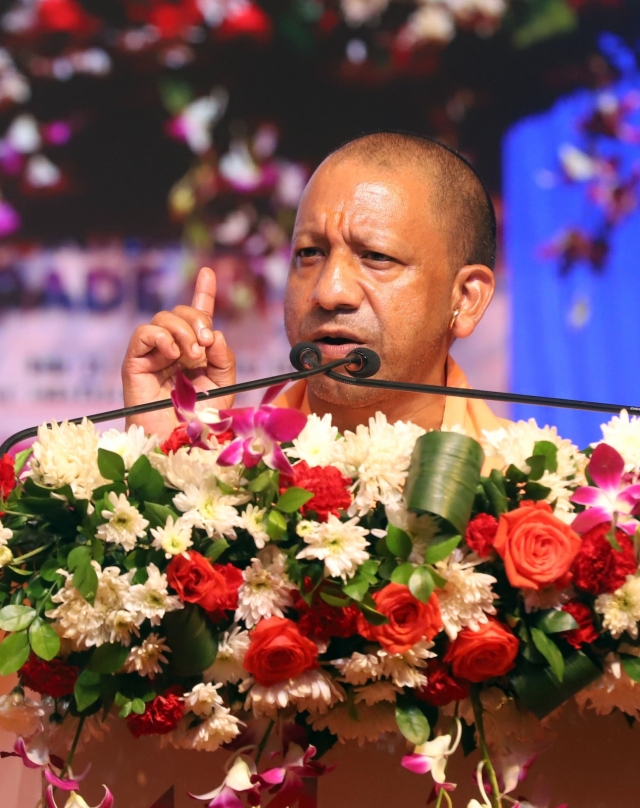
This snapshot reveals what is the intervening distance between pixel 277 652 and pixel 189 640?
3.1 inches

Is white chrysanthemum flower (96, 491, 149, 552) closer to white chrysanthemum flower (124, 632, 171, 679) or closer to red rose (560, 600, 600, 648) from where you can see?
white chrysanthemum flower (124, 632, 171, 679)

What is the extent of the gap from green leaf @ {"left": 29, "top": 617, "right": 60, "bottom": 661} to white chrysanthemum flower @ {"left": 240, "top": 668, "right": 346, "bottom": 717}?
17 centimetres

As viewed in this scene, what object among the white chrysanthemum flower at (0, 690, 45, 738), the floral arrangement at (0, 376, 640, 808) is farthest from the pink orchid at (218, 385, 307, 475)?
the white chrysanthemum flower at (0, 690, 45, 738)

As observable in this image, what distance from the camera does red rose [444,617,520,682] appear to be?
99 cm

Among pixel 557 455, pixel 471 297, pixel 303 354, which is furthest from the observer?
pixel 471 297

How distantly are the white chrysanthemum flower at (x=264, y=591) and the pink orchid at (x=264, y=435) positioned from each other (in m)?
0.09

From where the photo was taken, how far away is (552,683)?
1.00 meters

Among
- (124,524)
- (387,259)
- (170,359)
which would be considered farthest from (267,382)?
(387,259)

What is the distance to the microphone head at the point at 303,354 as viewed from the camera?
1.37 meters

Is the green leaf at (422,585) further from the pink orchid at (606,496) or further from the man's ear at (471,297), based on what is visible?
the man's ear at (471,297)

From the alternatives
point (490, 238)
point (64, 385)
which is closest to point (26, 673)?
point (490, 238)

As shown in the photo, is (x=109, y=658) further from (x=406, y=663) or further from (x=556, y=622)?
(x=556, y=622)

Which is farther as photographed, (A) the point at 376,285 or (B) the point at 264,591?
(A) the point at 376,285

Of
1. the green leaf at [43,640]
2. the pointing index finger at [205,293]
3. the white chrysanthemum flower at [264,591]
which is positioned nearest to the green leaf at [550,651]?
the white chrysanthemum flower at [264,591]
